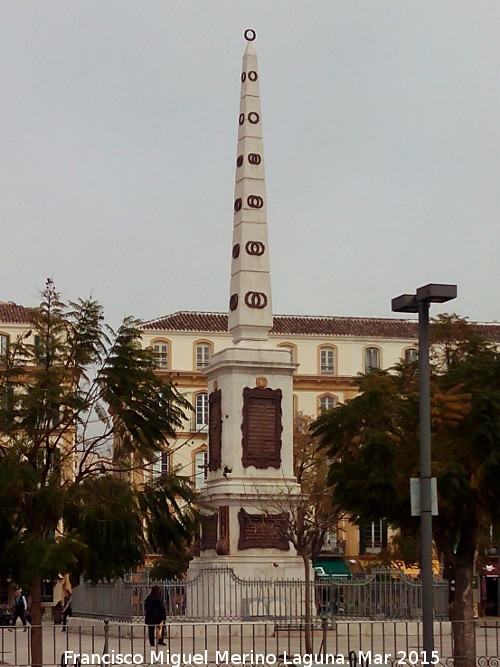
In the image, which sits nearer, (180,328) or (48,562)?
(48,562)

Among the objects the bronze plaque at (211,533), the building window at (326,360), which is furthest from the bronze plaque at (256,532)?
the building window at (326,360)

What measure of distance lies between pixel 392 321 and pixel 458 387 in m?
56.0

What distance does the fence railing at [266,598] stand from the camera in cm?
3173

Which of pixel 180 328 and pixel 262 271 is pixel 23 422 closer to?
pixel 262 271

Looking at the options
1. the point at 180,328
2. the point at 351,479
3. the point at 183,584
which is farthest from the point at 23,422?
the point at 180,328

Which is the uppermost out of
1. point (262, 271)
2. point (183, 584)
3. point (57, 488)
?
point (262, 271)

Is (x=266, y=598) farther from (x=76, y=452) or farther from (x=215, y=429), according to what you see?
(x=76, y=452)

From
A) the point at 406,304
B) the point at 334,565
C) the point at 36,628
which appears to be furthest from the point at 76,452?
the point at 334,565

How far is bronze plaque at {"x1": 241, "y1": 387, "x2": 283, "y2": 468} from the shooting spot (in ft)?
110

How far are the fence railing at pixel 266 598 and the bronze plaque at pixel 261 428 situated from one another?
3.17 metres

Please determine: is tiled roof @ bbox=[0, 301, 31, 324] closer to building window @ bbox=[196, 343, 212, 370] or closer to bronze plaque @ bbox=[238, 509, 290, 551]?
building window @ bbox=[196, 343, 212, 370]

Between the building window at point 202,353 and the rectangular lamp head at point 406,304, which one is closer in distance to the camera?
the rectangular lamp head at point 406,304

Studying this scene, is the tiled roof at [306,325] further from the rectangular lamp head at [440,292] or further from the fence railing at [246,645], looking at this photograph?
the rectangular lamp head at [440,292]

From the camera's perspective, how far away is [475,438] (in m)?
21.1
